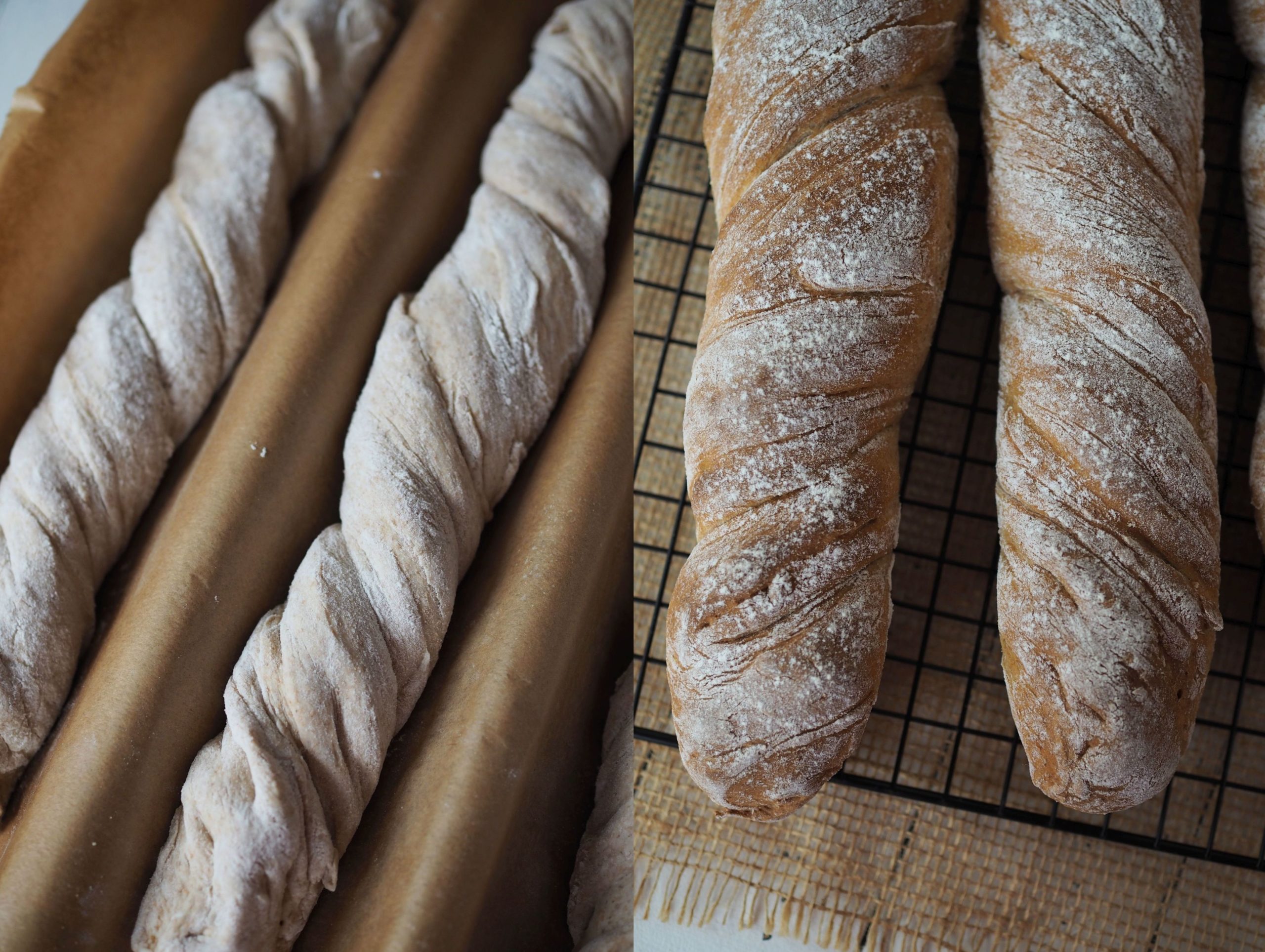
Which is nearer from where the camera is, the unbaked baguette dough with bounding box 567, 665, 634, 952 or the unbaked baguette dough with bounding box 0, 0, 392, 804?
the unbaked baguette dough with bounding box 567, 665, 634, 952

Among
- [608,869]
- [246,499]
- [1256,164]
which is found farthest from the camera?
[1256,164]

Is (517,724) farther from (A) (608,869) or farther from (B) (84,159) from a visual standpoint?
(B) (84,159)

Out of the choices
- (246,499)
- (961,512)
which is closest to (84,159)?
(246,499)

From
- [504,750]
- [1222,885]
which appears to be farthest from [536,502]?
[1222,885]

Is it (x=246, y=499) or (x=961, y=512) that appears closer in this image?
(x=246, y=499)

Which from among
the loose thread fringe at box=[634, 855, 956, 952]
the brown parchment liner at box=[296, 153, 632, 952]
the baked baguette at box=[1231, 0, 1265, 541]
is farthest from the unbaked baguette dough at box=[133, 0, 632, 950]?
the baked baguette at box=[1231, 0, 1265, 541]

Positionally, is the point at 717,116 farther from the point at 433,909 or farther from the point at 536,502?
the point at 433,909

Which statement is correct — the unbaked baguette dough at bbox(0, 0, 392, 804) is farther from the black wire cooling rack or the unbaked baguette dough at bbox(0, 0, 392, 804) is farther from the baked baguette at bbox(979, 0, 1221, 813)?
the baked baguette at bbox(979, 0, 1221, 813)
